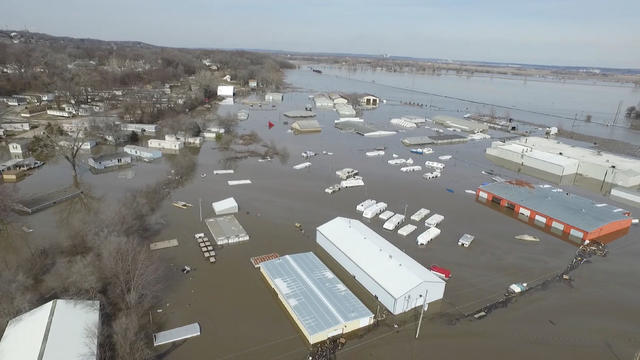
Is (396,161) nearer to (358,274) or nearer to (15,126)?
(358,274)

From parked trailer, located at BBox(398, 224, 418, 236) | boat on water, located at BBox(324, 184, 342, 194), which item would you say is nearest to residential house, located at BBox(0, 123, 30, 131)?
boat on water, located at BBox(324, 184, 342, 194)

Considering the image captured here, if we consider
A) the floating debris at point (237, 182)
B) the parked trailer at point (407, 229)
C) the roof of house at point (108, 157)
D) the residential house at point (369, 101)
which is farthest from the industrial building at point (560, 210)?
the residential house at point (369, 101)

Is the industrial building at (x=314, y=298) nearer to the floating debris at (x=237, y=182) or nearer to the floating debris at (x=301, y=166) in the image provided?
the floating debris at (x=237, y=182)

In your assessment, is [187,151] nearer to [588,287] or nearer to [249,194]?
[249,194]

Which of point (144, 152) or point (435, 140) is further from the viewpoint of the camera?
point (435, 140)

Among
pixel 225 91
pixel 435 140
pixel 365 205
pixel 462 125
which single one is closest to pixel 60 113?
pixel 225 91

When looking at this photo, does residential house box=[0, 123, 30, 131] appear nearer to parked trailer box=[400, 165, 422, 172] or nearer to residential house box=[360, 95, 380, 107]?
parked trailer box=[400, 165, 422, 172]

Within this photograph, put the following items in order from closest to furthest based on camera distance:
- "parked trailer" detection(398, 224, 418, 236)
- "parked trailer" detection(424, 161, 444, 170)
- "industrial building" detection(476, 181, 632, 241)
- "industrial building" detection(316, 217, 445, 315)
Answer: "industrial building" detection(316, 217, 445, 315), "parked trailer" detection(398, 224, 418, 236), "industrial building" detection(476, 181, 632, 241), "parked trailer" detection(424, 161, 444, 170)
